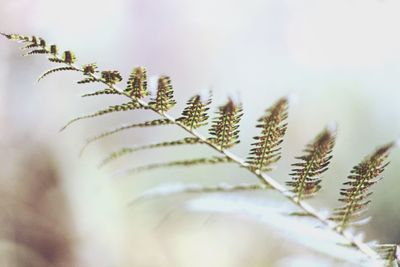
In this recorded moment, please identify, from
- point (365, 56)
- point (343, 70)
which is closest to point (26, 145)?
point (343, 70)

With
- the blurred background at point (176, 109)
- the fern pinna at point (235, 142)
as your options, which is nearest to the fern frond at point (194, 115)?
the fern pinna at point (235, 142)

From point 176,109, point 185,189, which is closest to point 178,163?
point 185,189

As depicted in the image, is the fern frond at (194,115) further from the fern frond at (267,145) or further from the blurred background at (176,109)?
the blurred background at (176,109)

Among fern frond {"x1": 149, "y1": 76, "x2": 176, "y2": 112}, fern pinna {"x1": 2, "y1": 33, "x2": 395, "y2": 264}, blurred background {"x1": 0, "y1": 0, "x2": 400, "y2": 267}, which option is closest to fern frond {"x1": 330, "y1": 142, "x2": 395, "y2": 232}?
fern pinna {"x1": 2, "y1": 33, "x2": 395, "y2": 264}

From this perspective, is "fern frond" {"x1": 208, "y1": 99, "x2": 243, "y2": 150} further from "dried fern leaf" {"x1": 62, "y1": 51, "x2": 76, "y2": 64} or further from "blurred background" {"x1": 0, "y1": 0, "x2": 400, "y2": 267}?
"blurred background" {"x1": 0, "y1": 0, "x2": 400, "y2": 267}

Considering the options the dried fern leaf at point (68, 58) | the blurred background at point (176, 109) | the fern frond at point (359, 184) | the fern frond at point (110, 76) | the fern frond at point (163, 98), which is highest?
the dried fern leaf at point (68, 58)

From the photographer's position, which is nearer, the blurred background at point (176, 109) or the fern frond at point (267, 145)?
the fern frond at point (267, 145)
